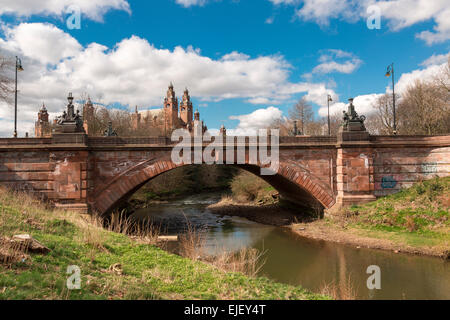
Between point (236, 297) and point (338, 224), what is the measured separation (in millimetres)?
11137

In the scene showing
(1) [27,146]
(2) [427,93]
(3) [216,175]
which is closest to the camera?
(1) [27,146]

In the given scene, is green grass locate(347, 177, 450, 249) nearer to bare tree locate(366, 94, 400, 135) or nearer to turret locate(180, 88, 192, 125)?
bare tree locate(366, 94, 400, 135)

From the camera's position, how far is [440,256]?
432 inches

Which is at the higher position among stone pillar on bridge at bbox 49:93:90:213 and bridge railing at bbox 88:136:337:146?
bridge railing at bbox 88:136:337:146

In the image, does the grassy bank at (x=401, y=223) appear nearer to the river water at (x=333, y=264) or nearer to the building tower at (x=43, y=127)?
the river water at (x=333, y=264)

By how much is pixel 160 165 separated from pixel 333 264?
9260mm

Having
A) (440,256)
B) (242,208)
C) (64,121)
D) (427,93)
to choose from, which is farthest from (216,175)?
(440,256)

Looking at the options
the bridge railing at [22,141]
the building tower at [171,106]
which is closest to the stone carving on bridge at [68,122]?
the bridge railing at [22,141]

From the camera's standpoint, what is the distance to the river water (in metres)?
8.58

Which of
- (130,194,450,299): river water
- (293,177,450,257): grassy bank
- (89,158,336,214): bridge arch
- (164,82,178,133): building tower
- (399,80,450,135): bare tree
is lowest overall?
(130,194,450,299): river water

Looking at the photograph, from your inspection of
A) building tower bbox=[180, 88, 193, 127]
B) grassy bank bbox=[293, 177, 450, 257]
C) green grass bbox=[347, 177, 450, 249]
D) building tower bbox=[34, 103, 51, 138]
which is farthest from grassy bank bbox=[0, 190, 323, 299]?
building tower bbox=[180, 88, 193, 127]

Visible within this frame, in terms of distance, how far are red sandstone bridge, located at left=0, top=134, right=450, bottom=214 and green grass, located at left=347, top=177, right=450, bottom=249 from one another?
Result: 2.38 feet

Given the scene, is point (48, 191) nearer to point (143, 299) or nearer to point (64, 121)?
point (64, 121)

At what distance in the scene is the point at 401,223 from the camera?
13.8 metres
